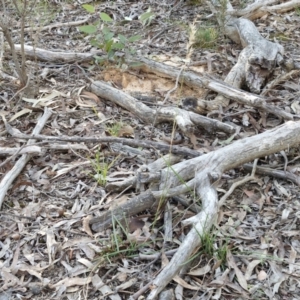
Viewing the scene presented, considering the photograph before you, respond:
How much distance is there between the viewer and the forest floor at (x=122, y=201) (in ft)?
8.38

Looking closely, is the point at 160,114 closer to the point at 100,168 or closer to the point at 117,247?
the point at 100,168

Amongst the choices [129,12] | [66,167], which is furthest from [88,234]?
[129,12]

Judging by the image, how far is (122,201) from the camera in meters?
2.96

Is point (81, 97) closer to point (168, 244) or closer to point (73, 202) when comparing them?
point (73, 202)

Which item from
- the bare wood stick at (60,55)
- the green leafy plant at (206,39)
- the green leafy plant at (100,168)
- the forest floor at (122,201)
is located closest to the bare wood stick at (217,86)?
the forest floor at (122,201)

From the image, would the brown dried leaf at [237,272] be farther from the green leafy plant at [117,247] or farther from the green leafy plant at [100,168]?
the green leafy plant at [100,168]

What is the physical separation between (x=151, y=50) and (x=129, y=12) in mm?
844

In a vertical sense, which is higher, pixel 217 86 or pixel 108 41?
pixel 108 41

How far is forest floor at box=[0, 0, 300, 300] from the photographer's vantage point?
2553mm

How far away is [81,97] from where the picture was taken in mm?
3943

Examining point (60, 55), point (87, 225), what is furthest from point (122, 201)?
point (60, 55)

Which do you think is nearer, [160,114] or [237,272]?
[237,272]

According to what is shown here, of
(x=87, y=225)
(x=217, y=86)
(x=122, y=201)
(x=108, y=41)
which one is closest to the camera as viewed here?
(x=87, y=225)

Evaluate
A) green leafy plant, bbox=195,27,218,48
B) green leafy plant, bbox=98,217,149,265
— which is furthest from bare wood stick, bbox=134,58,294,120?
green leafy plant, bbox=98,217,149,265
